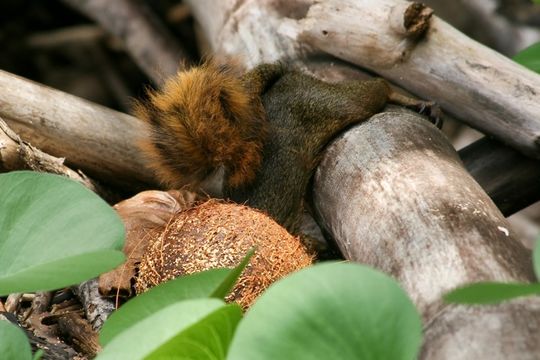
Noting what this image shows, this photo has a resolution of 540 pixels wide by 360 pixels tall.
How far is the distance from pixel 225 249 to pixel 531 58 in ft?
2.97

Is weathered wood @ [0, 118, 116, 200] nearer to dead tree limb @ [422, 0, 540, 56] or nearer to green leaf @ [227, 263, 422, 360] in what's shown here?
green leaf @ [227, 263, 422, 360]

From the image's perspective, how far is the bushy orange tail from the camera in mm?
1833

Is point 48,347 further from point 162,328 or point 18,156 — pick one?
point 162,328

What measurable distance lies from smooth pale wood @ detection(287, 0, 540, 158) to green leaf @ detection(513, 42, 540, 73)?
2.3 inches

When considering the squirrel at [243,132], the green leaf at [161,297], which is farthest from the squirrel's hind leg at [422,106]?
the green leaf at [161,297]

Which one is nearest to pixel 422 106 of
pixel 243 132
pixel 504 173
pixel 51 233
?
pixel 504 173

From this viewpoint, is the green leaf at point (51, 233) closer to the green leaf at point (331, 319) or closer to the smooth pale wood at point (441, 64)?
the green leaf at point (331, 319)

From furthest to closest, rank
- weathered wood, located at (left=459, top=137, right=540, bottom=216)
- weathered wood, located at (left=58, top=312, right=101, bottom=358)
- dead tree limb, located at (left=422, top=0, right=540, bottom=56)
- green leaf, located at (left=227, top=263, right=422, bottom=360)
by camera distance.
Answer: dead tree limb, located at (left=422, top=0, right=540, bottom=56)
weathered wood, located at (left=459, top=137, right=540, bottom=216)
weathered wood, located at (left=58, top=312, right=101, bottom=358)
green leaf, located at (left=227, top=263, right=422, bottom=360)

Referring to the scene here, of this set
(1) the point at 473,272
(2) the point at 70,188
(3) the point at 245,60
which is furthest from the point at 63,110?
(1) the point at 473,272

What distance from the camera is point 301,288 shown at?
33.4 inches

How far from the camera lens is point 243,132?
6.15 feet

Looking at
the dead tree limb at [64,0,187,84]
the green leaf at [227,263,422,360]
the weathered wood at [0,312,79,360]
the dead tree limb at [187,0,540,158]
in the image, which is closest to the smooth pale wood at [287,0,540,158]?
the dead tree limb at [187,0,540,158]

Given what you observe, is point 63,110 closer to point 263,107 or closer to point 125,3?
point 263,107

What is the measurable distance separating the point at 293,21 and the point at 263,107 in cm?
36
